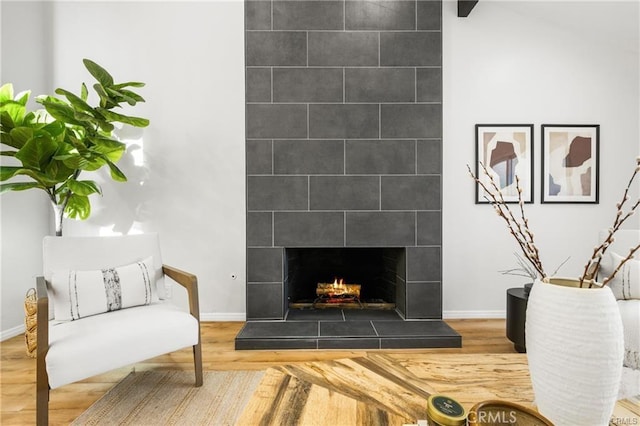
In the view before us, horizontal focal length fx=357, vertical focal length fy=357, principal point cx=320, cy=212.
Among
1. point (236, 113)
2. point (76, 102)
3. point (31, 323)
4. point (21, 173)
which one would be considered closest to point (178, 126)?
point (236, 113)

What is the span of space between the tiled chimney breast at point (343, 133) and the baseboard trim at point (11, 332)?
1.82m

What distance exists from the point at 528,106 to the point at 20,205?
4.32m

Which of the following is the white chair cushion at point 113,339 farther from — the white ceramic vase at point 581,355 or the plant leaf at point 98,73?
the white ceramic vase at point 581,355

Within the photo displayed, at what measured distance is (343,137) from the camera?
9.51ft

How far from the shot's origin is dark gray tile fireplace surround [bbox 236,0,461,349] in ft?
9.46

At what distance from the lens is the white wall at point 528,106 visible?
10.1 ft

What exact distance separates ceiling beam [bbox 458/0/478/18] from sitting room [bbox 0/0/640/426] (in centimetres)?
2

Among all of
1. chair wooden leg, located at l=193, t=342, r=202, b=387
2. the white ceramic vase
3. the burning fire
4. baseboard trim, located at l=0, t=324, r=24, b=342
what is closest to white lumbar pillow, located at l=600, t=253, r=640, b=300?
the white ceramic vase

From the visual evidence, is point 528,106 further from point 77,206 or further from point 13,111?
point 13,111

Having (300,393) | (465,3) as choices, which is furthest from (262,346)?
(465,3)

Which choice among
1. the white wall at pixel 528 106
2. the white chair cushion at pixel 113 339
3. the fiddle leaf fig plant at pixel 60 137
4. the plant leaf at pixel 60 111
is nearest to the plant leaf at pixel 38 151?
the fiddle leaf fig plant at pixel 60 137

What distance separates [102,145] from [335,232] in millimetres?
1813

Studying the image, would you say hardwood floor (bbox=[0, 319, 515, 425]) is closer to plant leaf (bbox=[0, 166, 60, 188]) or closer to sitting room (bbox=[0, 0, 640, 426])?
sitting room (bbox=[0, 0, 640, 426])

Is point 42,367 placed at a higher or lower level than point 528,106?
lower
